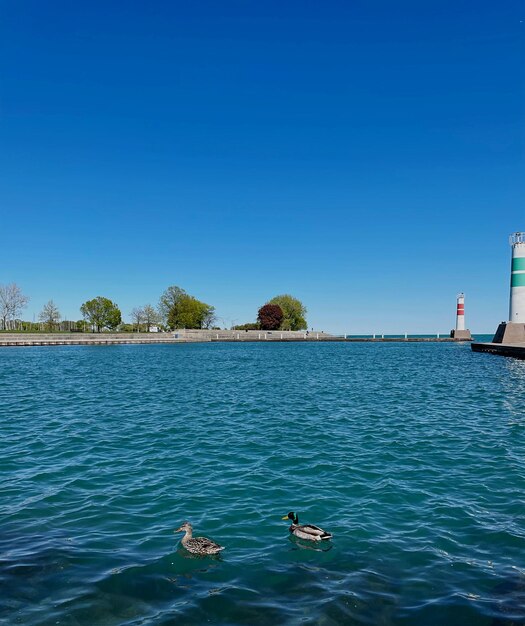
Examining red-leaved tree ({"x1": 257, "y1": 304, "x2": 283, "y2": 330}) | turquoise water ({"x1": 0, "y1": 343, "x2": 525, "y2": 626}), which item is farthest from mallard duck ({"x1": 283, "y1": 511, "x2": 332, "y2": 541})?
red-leaved tree ({"x1": 257, "y1": 304, "x2": 283, "y2": 330})

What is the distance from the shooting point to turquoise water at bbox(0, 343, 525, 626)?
288 inches

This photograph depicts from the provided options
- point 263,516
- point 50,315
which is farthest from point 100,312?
point 263,516

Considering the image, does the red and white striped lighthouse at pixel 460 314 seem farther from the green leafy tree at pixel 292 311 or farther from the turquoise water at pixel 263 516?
the turquoise water at pixel 263 516

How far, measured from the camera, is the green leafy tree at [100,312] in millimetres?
158000

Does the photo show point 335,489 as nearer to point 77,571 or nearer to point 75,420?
point 77,571

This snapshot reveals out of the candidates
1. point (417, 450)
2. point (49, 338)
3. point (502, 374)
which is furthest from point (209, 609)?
point (49, 338)

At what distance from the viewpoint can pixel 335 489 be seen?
41.5ft

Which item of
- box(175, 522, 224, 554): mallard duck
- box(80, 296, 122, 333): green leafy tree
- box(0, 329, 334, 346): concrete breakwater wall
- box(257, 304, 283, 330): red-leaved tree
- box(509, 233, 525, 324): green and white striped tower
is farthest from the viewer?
box(257, 304, 283, 330): red-leaved tree

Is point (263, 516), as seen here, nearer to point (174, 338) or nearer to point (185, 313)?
point (174, 338)

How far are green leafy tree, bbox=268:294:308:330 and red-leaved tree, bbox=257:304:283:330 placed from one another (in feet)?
16.5

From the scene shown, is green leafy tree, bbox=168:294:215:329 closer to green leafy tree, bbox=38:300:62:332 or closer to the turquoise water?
green leafy tree, bbox=38:300:62:332

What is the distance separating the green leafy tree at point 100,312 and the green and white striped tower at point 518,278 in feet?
408

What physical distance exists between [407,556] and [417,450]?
818 cm

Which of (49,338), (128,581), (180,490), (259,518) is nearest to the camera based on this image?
(128,581)
